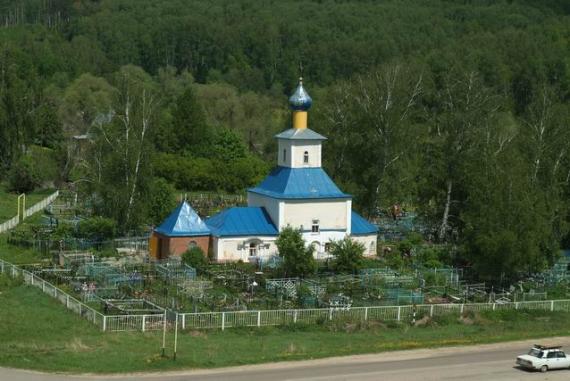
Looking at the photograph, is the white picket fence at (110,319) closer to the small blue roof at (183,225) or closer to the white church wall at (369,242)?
the small blue roof at (183,225)

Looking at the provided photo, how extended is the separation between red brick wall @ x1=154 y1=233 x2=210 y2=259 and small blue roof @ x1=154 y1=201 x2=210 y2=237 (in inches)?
6.6

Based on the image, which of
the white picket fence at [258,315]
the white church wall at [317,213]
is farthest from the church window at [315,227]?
the white picket fence at [258,315]

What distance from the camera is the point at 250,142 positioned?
86500 mm

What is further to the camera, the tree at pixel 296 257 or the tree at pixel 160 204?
the tree at pixel 160 204

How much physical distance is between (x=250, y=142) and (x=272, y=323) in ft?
172

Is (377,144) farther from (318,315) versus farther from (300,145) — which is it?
(318,315)

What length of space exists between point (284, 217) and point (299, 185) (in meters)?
1.62

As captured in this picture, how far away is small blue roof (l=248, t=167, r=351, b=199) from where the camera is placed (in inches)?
1789

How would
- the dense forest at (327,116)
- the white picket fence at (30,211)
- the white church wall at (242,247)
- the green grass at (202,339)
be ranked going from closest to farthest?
the green grass at (202,339) → the white church wall at (242,247) → the dense forest at (327,116) → the white picket fence at (30,211)

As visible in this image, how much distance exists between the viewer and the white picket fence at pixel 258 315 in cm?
3281

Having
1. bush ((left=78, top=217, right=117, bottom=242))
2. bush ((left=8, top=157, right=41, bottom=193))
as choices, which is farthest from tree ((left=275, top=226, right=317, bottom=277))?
bush ((left=8, top=157, right=41, bottom=193))

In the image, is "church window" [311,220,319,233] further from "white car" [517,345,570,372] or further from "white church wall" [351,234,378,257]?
"white car" [517,345,570,372]

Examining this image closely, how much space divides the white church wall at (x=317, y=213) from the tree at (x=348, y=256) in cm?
311

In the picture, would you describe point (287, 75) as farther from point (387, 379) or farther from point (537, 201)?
point (387, 379)
